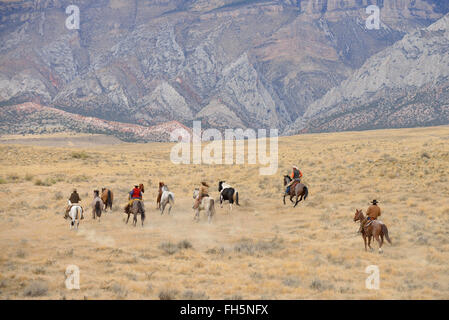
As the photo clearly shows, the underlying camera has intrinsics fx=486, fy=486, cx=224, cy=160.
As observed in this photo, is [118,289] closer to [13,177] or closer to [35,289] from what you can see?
[35,289]

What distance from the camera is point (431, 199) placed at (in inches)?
1110

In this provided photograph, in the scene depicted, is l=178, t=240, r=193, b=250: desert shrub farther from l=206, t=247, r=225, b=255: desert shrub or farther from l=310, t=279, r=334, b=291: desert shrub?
l=310, t=279, r=334, b=291: desert shrub

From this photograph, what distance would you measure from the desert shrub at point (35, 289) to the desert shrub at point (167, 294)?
3255mm

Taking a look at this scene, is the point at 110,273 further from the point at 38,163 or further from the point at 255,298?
the point at 38,163

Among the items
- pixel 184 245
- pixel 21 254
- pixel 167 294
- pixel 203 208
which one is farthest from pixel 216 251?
pixel 203 208

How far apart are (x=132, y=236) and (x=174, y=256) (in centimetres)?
418

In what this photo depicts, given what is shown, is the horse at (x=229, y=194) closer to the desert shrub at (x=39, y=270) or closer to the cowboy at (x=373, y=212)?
the cowboy at (x=373, y=212)

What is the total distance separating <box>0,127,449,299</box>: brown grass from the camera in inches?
566

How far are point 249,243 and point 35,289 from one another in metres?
9.25

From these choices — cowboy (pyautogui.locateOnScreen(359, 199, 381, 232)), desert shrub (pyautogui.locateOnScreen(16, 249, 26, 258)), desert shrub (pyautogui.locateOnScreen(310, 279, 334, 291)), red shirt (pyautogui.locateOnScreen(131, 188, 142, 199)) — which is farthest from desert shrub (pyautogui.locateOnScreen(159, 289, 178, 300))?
red shirt (pyautogui.locateOnScreen(131, 188, 142, 199))

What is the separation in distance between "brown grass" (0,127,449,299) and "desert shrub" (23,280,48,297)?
3 cm

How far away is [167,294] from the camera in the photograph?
524 inches

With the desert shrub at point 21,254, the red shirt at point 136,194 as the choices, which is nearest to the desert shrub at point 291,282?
the desert shrub at point 21,254

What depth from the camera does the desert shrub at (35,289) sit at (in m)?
13.3
